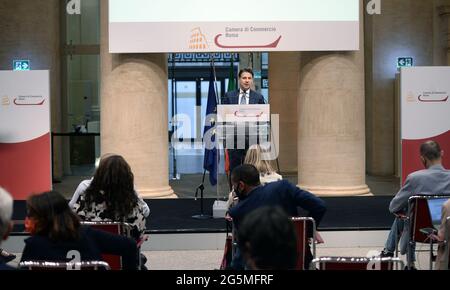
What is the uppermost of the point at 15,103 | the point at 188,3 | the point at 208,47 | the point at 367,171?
the point at 188,3

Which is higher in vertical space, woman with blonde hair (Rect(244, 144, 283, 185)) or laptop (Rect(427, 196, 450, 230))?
woman with blonde hair (Rect(244, 144, 283, 185))

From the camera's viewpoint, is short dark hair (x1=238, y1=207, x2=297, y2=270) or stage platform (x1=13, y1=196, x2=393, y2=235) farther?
stage platform (x1=13, y1=196, x2=393, y2=235)

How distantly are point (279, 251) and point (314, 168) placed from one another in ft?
28.5

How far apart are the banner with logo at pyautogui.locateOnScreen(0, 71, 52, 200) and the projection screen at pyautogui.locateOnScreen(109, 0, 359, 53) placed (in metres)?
1.28

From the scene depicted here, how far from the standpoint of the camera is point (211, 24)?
1052 cm

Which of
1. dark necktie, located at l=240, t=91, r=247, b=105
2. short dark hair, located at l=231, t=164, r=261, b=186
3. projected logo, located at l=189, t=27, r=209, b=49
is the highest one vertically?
projected logo, located at l=189, t=27, r=209, b=49

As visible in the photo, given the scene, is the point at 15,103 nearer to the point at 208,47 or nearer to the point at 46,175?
the point at 46,175

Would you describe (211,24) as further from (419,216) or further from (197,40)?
(419,216)

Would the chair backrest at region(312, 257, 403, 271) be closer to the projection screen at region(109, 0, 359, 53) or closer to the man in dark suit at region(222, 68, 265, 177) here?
the man in dark suit at region(222, 68, 265, 177)

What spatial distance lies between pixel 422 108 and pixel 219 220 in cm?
328

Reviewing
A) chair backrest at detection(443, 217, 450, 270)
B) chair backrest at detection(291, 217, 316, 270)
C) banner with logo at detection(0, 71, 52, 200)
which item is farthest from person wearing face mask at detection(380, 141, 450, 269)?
banner with logo at detection(0, 71, 52, 200)

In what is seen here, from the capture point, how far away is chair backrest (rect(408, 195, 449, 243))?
231 inches

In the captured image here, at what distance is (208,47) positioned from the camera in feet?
34.4
